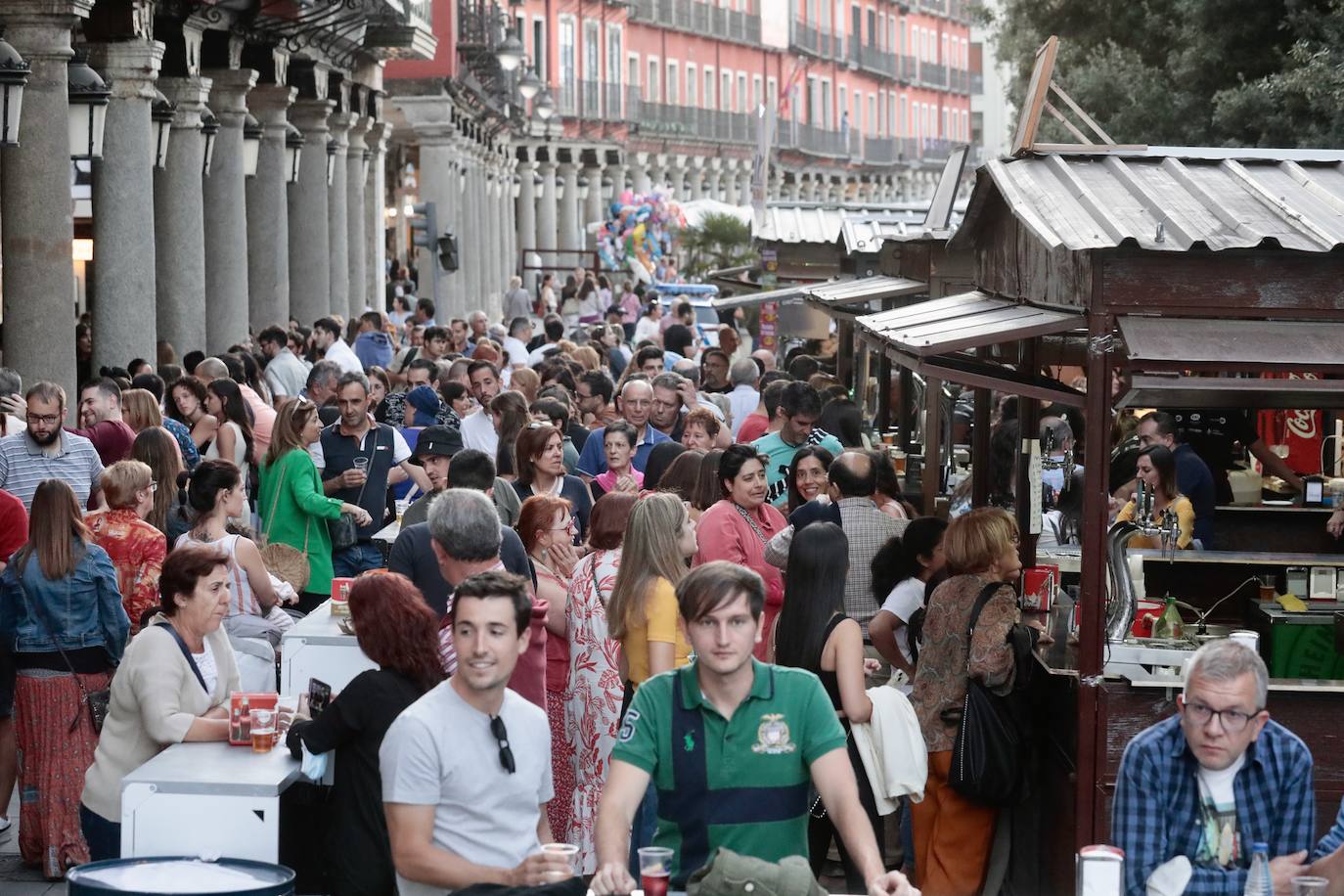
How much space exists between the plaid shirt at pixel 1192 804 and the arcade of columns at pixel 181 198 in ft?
30.0

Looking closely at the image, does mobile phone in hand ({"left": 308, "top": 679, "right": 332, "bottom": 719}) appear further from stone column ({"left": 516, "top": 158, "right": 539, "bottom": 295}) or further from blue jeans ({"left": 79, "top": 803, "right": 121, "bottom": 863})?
stone column ({"left": 516, "top": 158, "right": 539, "bottom": 295})

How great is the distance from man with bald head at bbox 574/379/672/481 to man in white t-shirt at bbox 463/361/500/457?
458mm

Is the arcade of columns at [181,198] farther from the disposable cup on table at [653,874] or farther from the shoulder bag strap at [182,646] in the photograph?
the disposable cup on table at [653,874]

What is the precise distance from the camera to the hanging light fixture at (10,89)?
33.7 feet

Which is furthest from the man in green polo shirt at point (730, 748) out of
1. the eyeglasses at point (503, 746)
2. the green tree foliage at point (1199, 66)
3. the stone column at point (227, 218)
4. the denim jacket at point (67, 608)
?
the stone column at point (227, 218)

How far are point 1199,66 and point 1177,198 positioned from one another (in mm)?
13821

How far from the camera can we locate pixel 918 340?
6961mm

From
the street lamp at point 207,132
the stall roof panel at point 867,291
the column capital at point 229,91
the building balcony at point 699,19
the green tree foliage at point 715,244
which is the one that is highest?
the building balcony at point 699,19

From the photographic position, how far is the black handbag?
690cm

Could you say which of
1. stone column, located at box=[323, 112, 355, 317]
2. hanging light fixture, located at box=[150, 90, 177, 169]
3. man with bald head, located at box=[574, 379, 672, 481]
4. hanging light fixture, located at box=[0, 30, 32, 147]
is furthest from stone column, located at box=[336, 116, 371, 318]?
hanging light fixture, located at box=[0, 30, 32, 147]

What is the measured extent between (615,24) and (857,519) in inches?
2197

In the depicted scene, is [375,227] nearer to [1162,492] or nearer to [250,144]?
[250,144]

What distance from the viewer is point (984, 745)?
22.6 ft

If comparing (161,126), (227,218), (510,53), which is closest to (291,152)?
(227,218)
